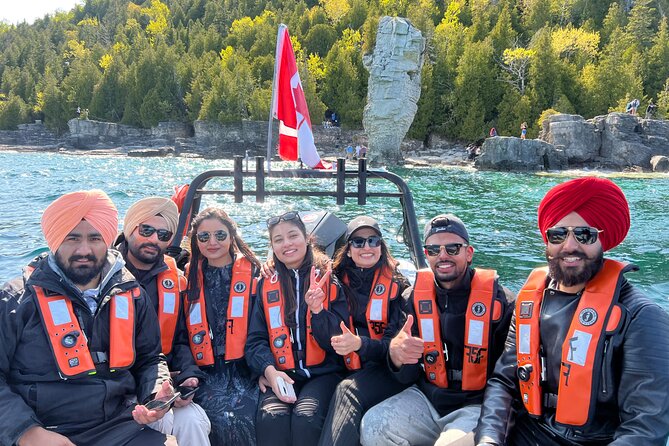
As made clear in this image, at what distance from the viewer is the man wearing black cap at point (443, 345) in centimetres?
250

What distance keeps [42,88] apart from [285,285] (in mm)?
80251

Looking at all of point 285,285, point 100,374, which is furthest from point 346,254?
point 100,374

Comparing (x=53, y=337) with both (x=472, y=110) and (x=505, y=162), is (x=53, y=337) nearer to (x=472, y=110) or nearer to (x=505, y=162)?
(x=505, y=162)

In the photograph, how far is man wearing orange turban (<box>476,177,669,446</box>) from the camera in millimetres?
1821

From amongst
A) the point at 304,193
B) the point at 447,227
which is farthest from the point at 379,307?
the point at 304,193

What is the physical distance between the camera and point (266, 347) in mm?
2918

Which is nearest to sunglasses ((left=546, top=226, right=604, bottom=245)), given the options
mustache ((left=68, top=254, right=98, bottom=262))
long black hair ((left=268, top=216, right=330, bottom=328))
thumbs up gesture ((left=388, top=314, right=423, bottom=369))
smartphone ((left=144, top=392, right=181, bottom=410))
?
thumbs up gesture ((left=388, top=314, right=423, bottom=369))

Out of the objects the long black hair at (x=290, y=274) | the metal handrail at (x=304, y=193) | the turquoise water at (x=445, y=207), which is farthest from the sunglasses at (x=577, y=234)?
the turquoise water at (x=445, y=207)

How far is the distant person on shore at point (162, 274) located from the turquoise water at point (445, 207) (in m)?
6.22

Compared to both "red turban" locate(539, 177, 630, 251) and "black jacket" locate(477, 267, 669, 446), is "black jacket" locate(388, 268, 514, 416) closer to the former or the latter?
"black jacket" locate(477, 267, 669, 446)

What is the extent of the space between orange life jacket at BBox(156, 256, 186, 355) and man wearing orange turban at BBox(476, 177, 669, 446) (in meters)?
1.82

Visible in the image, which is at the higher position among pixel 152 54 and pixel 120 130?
pixel 152 54

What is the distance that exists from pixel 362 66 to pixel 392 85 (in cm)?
1881

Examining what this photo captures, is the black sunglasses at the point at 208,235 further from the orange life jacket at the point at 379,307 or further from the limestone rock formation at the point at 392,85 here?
the limestone rock formation at the point at 392,85
